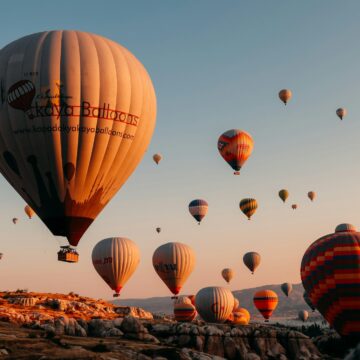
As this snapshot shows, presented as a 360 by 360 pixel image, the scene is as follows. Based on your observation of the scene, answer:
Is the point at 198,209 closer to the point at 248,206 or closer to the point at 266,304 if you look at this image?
the point at 248,206

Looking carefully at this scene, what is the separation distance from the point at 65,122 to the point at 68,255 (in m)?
9.36

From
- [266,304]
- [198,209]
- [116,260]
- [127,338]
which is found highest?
[198,209]

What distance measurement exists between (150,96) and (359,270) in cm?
2553

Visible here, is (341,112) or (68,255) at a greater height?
(341,112)

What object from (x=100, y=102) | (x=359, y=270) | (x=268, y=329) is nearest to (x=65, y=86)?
(x=100, y=102)

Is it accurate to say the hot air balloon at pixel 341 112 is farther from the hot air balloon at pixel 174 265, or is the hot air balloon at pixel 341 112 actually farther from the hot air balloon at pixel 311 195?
the hot air balloon at pixel 174 265

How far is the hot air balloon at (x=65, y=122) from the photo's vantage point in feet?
127

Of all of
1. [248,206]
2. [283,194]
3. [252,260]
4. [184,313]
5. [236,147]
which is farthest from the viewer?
[252,260]

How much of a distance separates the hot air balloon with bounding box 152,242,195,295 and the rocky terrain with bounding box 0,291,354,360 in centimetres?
1333

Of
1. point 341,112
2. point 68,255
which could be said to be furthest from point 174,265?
point 68,255

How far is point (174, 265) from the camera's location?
8388cm

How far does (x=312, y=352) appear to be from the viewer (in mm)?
66375

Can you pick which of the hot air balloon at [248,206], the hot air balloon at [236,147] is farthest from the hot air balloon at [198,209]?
the hot air balloon at [236,147]

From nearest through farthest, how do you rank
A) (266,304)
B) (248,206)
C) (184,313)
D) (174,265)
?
(174,265) → (184,313) → (248,206) → (266,304)
